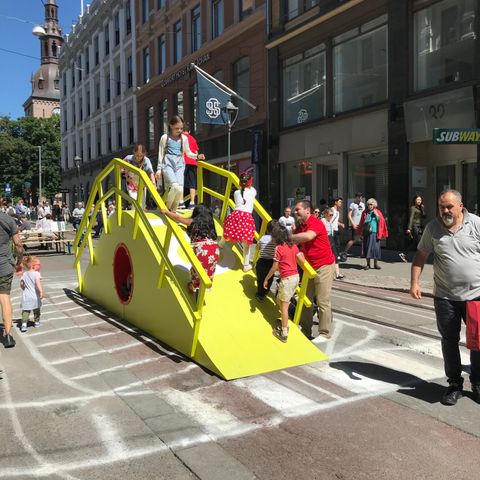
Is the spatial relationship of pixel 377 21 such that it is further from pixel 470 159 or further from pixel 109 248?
pixel 109 248

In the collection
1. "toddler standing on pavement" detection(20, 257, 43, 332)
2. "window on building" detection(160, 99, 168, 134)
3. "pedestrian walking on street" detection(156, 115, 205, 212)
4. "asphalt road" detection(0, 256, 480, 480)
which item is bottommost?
"asphalt road" detection(0, 256, 480, 480)

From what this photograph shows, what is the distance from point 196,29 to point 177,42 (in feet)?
8.28

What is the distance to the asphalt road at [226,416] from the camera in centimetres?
329

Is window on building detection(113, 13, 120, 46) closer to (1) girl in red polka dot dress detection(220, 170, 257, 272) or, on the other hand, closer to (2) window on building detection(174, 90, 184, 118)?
(2) window on building detection(174, 90, 184, 118)

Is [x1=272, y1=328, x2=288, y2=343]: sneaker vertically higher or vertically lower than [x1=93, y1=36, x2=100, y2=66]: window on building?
lower

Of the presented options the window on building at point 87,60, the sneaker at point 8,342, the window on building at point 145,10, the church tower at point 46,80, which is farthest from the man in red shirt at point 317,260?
the church tower at point 46,80

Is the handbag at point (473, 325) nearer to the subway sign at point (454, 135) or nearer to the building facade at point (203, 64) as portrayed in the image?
the subway sign at point (454, 135)

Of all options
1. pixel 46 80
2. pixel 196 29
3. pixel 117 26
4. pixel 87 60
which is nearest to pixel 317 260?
pixel 196 29

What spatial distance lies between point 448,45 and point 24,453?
14307 mm

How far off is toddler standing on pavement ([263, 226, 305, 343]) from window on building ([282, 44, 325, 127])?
13.5 m

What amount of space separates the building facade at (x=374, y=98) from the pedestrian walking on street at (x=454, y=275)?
9812mm

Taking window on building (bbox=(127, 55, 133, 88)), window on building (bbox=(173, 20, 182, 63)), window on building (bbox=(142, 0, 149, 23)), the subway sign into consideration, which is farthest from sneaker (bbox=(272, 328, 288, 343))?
window on building (bbox=(127, 55, 133, 88))

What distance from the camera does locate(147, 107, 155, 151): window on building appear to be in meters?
32.7

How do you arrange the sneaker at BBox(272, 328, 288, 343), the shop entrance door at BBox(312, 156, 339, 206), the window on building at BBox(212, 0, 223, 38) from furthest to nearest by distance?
the window on building at BBox(212, 0, 223, 38)
the shop entrance door at BBox(312, 156, 339, 206)
the sneaker at BBox(272, 328, 288, 343)
